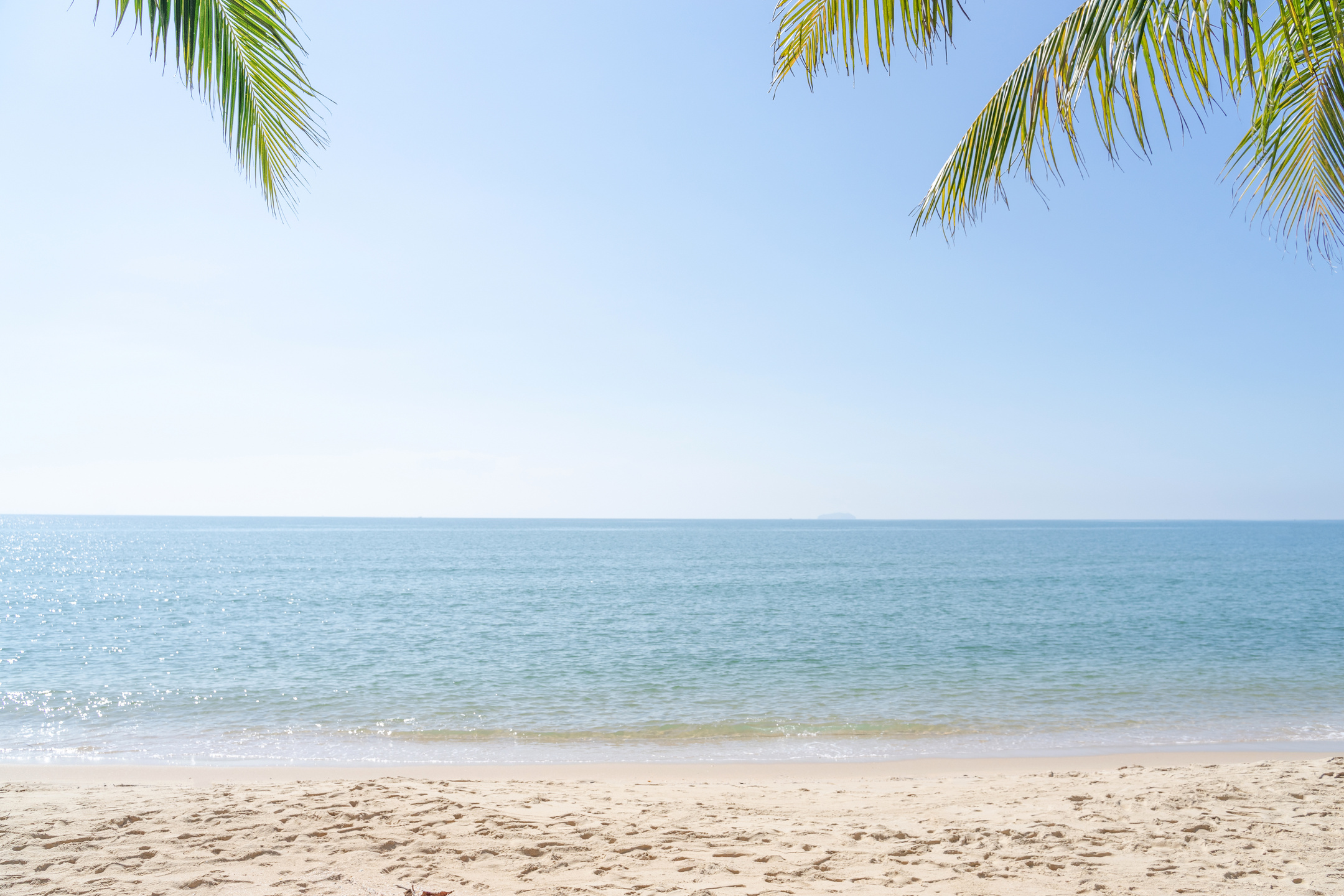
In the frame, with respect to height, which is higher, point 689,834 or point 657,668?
point 689,834

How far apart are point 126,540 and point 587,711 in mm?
129348

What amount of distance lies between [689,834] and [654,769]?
3477mm

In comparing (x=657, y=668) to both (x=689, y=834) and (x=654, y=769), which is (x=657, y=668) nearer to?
(x=654, y=769)

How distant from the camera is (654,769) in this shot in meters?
9.52

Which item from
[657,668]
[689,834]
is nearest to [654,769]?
[689,834]

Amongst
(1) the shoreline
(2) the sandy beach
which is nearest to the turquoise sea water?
(1) the shoreline

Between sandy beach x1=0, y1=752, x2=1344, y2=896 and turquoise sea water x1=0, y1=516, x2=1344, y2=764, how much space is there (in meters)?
2.60

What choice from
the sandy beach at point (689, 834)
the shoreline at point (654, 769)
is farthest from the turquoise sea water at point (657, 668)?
the sandy beach at point (689, 834)

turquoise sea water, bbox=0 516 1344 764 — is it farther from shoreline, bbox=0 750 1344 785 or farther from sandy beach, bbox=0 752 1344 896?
sandy beach, bbox=0 752 1344 896

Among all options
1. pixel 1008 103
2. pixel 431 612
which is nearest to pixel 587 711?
pixel 1008 103

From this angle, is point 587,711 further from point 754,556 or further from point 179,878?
point 754,556

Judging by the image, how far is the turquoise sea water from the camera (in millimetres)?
11109

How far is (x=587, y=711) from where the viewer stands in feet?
42.3

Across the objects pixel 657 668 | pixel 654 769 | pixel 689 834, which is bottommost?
pixel 657 668
